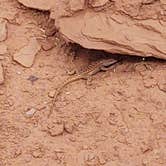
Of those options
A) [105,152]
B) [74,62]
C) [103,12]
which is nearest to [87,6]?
[103,12]

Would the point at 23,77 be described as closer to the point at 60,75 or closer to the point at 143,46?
the point at 60,75

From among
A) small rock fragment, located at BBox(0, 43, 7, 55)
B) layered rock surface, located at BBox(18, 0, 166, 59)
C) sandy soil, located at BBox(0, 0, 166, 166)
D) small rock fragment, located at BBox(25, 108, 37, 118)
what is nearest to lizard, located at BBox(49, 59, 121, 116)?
sandy soil, located at BBox(0, 0, 166, 166)

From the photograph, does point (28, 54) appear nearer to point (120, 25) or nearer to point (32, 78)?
point (32, 78)

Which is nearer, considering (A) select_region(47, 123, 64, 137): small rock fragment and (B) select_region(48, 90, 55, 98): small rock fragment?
(A) select_region(47, 123, 64, 137): small rock fragment

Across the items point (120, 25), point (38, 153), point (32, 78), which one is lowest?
point (38, 153)

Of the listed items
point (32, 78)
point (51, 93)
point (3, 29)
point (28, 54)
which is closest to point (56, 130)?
point (51, 93)

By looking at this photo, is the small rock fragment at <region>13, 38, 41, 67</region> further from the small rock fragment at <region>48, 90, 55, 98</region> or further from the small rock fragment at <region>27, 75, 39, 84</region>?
the small rock fragment at <region>48, 90, 55, 98</region>
